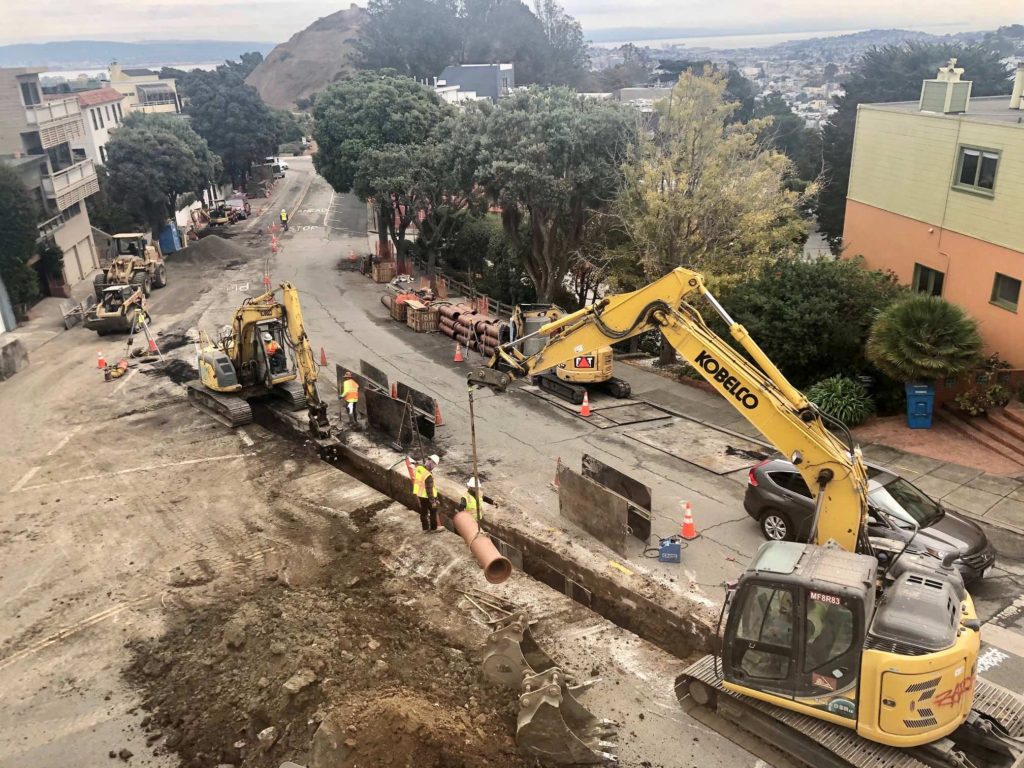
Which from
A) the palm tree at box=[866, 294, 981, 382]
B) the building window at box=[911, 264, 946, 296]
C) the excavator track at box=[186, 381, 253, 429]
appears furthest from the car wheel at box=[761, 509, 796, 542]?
the excavator track at box=[186, 381, 253, 429]

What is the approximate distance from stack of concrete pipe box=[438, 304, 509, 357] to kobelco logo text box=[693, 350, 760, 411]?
12640mm

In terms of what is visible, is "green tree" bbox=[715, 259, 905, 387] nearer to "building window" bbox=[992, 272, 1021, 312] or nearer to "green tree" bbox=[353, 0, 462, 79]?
"building window" bbox=[992, 272, 1021, 312]

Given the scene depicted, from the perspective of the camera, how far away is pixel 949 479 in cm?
1703

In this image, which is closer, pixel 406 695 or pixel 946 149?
pixel 406 695

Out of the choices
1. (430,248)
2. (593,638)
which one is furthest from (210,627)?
(430,248)

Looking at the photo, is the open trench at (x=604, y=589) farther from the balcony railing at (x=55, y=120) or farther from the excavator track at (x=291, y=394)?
the balcony railing at (x=55, y=120)

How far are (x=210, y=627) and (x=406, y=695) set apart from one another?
4.08 m

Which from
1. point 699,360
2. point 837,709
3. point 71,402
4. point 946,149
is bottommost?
point 71,402

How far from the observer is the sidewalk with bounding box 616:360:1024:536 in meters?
15.6

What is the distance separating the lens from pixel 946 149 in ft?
69.7

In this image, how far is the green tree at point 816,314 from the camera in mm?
20750

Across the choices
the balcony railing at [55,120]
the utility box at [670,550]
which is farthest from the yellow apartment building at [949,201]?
the balcony railing at [55,120]

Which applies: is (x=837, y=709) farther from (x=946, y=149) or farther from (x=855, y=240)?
(x=855, y=240)

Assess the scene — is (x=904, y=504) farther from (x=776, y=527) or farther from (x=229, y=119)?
(x=229, y=119)
